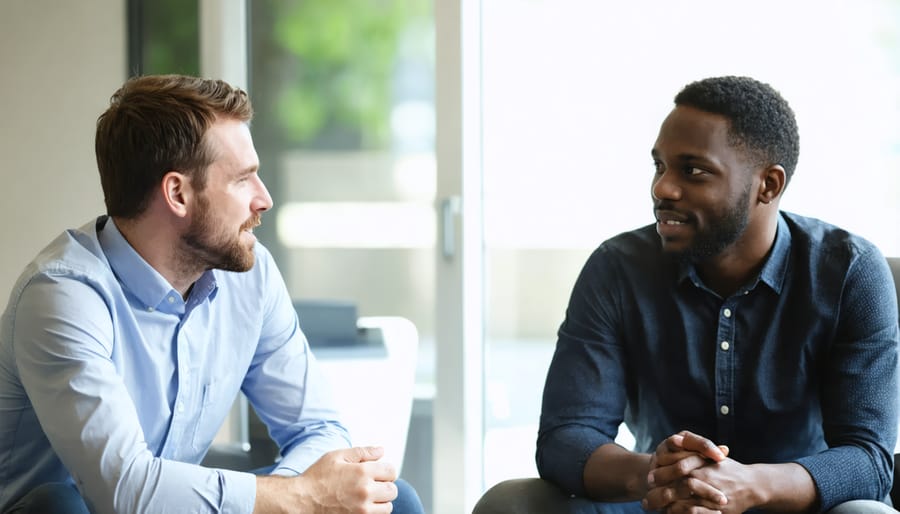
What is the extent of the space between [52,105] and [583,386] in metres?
2.76

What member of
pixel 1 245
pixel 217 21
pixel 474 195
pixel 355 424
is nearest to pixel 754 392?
pixel 474 195

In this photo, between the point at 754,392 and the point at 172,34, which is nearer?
the point at 754,392

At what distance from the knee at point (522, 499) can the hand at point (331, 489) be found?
0.18 meters

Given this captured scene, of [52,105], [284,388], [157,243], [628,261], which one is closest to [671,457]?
[628,261]

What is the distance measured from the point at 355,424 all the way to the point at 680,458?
1759 mm

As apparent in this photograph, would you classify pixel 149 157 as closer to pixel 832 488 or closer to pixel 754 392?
pixel 754 392

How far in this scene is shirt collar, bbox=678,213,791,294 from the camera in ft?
6.30

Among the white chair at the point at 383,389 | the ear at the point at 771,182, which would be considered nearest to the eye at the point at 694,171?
the ear at the point at 771,182

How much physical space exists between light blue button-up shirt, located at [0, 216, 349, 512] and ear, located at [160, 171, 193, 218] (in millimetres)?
112

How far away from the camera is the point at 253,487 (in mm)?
1657

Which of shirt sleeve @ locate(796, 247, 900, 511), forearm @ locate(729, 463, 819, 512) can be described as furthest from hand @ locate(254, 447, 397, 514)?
shirt sleeve @ locate(796, 247, 900, 511)

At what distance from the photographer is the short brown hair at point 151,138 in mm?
1827

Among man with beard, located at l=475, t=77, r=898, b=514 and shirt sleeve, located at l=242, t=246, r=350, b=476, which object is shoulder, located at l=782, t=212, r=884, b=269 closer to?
man with beard, located at l=475, t=77, r=898, b=514

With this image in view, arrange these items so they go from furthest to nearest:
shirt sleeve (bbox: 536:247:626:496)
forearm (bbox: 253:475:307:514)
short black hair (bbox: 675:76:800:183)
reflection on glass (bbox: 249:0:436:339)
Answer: reflection on glass (bbox: 249:0:436:339) < short black hair (bbox: 675:76:800:183) < shirt sleeve (bbox: 536:247:626:496) < forearm (bbox: 253:475:307:514)
